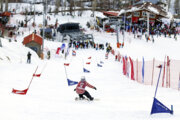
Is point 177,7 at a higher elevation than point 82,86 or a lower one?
higher

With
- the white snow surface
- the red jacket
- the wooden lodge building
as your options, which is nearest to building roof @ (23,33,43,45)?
the white snow surface

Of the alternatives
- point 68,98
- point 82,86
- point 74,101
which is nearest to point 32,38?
point 68,98

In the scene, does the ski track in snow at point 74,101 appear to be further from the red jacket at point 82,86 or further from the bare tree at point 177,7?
the bare tree at point 177,7

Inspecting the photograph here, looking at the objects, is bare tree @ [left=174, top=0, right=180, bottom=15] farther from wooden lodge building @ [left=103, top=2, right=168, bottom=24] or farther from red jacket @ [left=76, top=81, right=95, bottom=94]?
red jacket @ [left=76, top=81, right=95, bottom=94]

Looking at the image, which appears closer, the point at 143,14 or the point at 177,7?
the point at 143,14

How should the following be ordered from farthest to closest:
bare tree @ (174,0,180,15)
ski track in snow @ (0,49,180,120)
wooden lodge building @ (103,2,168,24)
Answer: bare tree @ (174,0,180,15) < wooden lodge building @ (103,2,168,24) < ski track in snow @ (0,49,180,120)

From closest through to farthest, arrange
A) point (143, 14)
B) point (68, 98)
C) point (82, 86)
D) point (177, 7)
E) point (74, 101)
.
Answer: point (82, 86) < point (74, 101) < point (68, 98) < point (143, 14) < point (177, 7)

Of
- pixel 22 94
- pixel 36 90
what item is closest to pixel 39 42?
pixel 36 90

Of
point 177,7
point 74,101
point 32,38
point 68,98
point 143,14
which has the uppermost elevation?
point 177,7

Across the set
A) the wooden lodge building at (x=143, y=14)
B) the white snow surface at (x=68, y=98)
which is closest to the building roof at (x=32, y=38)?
the white snow surface at (x=68, y=98)

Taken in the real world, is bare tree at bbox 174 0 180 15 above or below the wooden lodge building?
above

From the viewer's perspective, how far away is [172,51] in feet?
114

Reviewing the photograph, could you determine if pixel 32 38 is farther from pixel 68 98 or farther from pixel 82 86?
pixel 82 86

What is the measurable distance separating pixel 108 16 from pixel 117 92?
49.6m
